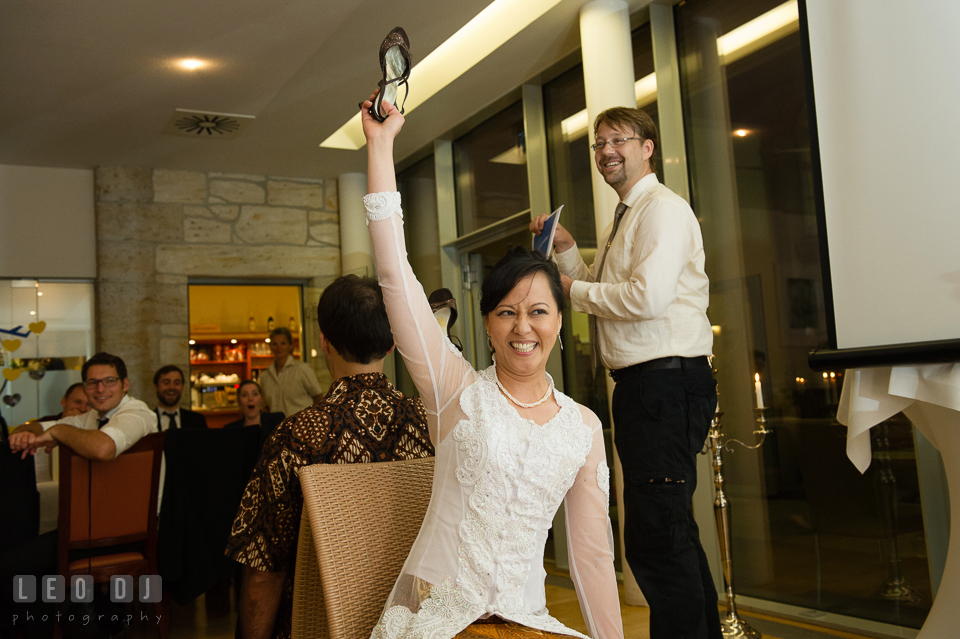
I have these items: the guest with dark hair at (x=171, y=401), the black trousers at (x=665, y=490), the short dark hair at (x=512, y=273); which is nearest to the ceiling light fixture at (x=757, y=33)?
the black trousers at (x=665, y=490)

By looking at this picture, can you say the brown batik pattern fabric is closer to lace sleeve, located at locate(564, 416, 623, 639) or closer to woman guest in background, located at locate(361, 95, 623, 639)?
woman guest in background, located at locate(361, 95, 623, 639)

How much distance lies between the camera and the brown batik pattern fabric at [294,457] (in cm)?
166

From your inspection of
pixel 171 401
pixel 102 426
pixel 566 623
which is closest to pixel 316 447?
pixel 566 623

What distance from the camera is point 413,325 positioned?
135cm

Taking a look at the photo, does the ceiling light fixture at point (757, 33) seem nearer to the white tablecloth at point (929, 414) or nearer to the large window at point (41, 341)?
the white tablecloth at point (929, 414)

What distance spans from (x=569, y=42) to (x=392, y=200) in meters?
3.55

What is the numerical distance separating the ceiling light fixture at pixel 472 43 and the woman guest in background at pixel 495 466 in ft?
10.2

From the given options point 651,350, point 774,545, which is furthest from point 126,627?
point 774,545

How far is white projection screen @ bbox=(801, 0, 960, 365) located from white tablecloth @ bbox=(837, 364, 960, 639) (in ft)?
0.29

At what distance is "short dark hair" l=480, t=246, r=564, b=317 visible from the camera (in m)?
1.46

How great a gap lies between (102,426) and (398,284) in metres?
2.69

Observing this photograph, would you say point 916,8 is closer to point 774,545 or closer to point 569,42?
point 774,545

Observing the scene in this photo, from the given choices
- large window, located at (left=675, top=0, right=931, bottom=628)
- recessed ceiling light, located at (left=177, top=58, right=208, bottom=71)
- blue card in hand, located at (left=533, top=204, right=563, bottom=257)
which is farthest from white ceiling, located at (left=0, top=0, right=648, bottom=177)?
blue card in hand, located at (left=533, top=204, right=563, bottom=257)

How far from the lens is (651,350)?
2252 millimetres
